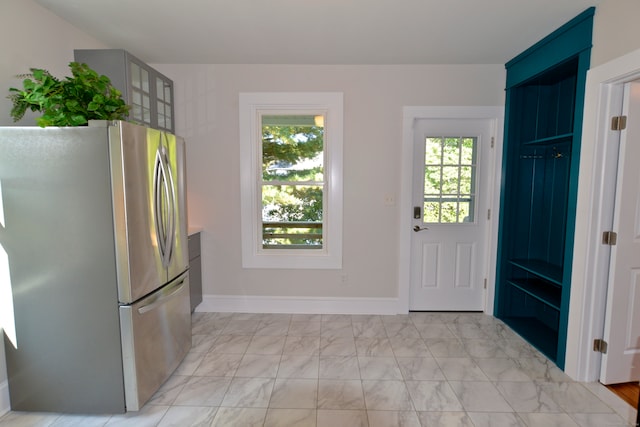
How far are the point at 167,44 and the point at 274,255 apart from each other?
7.23 feet

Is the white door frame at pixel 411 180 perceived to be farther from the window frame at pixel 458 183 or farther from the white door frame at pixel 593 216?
the white door frame at pixel 593 216

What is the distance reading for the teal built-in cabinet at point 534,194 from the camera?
2.84 metres

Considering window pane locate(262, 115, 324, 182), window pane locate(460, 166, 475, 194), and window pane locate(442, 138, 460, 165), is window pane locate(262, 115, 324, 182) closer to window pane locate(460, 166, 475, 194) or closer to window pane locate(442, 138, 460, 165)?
window pane locate(442, 138, 460, 165)

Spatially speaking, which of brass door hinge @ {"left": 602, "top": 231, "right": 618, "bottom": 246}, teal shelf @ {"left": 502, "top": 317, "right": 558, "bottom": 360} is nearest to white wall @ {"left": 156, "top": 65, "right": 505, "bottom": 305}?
teal shelf @ {"left": 502, "top": 317, "right": 558, "bottom": 360}

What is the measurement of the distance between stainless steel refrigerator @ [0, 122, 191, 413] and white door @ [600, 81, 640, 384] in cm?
303

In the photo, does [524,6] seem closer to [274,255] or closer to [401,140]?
[401,140]

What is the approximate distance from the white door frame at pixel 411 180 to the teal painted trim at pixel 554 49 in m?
0.38

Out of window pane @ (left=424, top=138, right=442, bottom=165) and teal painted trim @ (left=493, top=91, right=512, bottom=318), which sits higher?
window pane @ (left=424, top=138, right=442, bottom=165)

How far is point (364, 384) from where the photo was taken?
7.25 feet

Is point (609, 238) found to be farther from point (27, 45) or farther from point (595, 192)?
point (27, 45)

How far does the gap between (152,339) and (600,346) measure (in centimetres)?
305

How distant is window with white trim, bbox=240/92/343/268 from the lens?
3.24 metres

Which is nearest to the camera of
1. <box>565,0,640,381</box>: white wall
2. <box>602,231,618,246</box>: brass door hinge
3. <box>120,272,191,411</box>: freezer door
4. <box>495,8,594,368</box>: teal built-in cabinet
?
<box>120,272,191,411</box>: freezer door

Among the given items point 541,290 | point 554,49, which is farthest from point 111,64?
point 541,290
